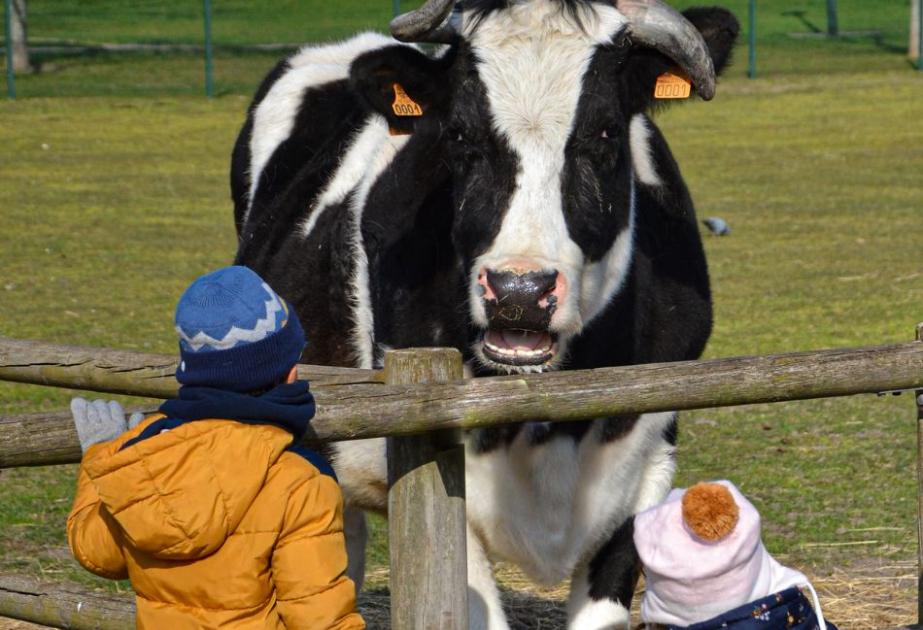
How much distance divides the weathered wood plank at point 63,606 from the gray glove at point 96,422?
52 cm

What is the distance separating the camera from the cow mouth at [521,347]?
4227mm

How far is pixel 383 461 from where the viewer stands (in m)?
5.01

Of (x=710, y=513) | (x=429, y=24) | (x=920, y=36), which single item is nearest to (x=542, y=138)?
(x=429, y=24)

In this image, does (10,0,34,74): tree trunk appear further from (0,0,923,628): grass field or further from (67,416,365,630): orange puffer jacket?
(67,416,365,630): orange puffer jacket

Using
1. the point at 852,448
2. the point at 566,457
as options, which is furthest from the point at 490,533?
the point at 852,448

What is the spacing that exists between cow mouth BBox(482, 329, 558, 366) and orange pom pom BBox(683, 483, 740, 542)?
1.05 m

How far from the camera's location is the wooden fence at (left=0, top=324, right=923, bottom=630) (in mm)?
3387

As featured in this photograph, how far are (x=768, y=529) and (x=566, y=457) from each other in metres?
2.26

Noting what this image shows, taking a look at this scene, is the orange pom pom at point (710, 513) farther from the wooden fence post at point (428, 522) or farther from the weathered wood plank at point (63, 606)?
the weathered wood plank at point (63, 606)

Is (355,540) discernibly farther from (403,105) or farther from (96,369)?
(96,369)

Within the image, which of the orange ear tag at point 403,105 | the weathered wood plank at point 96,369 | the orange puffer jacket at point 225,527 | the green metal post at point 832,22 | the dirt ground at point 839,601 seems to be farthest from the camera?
the green metal post at point 832,22

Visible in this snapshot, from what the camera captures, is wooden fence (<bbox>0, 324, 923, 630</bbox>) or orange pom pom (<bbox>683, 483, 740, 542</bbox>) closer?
orange pom pom (<bbox>683, 483, 740, 542</bbox>)

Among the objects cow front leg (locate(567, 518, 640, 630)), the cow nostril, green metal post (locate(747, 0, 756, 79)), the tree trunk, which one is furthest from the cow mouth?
green metal post (locate(747, 0, 756, 79))

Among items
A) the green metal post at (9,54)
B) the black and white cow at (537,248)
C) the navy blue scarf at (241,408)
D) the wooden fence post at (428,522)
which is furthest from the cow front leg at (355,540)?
the green metal post at (9,54)
